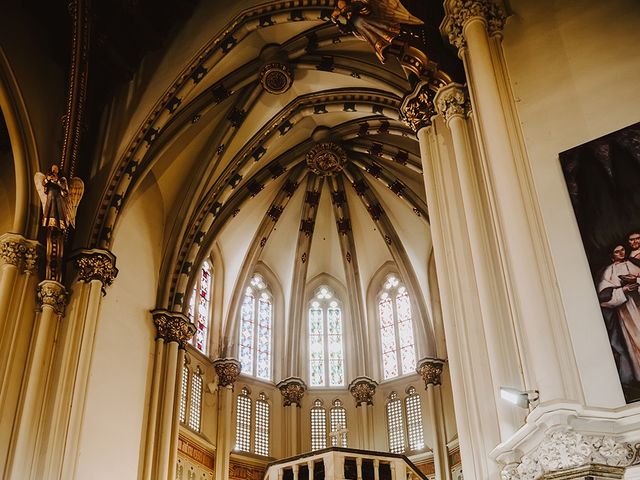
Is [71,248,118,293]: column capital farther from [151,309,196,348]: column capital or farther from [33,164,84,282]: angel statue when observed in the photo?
[151,309,196,348]: column capital

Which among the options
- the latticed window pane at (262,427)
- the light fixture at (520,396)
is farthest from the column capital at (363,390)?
the light fixture at (520,396)

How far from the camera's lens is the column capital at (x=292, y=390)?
21578mm

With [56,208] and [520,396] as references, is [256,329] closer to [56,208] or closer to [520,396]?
[56,208]

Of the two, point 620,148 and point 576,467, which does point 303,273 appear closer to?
point 620,148

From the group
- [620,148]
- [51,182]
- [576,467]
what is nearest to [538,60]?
[620,148]

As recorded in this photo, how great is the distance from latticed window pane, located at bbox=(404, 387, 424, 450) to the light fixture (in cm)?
1321

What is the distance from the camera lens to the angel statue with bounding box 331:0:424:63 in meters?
11.2

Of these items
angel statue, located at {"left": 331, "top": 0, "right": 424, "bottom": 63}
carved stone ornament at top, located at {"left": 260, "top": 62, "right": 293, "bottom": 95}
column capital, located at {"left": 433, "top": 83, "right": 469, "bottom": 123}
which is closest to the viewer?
angel statue, located at {"left": 331, "top": 0, "right": 424, "bottom": 63}

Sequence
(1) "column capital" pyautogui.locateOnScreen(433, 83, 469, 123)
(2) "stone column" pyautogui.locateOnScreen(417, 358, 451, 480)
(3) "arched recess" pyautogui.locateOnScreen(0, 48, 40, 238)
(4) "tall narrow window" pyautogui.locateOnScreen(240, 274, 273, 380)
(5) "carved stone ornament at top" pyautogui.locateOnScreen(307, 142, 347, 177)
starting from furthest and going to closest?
(4) "tall narrow window" pyautogui.locateOnScreen(240, 274, 273, 380) → (5) "carved stone ornament at top" pyautogui.locateOnScreen(307, 142, 347, 177) → (2) "stone column" pyautogui.locateOnScreen(417, 358, 451, 480) → (3) "arched recess" pyautogui.locateOnScreen(0, 48, 40, 238) → (1) "column capital" pyautogui.locateOnScreen(433, 83, 469, 123)

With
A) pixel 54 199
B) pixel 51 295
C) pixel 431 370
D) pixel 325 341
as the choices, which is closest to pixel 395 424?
pixel 431 370

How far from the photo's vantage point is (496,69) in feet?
33.7

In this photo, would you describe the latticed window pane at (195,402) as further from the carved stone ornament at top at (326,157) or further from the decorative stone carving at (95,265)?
the carved stone ornament at top at (326,157)

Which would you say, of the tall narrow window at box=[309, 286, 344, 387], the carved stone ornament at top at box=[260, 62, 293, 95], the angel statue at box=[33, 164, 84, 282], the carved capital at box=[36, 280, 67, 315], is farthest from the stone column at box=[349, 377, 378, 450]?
the angel statue at box=[33, 164, 84, 282]

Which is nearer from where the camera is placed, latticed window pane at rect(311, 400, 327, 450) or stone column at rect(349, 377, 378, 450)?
stone column at rect(349, 377, 378, 450)
